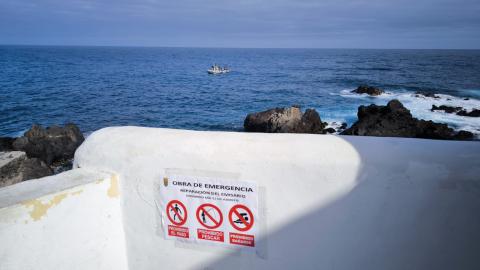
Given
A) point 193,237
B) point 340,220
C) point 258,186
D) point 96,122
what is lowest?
point 96,122

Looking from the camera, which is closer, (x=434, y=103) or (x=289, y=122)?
(x=289, y=122)

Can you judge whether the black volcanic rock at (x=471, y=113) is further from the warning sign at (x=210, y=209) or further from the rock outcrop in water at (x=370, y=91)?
the warning sign at (x=210, y=209)

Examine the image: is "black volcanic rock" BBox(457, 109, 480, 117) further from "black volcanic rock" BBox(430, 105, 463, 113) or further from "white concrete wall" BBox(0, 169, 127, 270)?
"white concrete wall" BBox(0, 169, 127, 270)

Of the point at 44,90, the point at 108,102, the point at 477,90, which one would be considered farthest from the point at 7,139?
the point at 477,90

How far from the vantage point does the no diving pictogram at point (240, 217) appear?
2.17 meters

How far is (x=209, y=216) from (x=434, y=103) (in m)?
31.7

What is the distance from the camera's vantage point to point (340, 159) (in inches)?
77.5

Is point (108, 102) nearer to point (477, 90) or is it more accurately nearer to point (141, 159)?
point (141, 159)

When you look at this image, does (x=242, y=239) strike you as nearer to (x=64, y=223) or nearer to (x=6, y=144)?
(x=64, y=223)

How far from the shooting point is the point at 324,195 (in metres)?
1.99

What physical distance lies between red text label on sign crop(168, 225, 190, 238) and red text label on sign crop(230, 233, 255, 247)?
1.12 ft

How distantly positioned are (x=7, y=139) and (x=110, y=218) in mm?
19230

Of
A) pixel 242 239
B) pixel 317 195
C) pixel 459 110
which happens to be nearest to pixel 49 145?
pixel 242 239

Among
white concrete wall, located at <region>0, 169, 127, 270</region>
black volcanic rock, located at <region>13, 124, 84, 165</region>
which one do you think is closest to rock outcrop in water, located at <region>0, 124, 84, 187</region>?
black volcanic rock, located at <region>13, 124, 84, 165</region>
